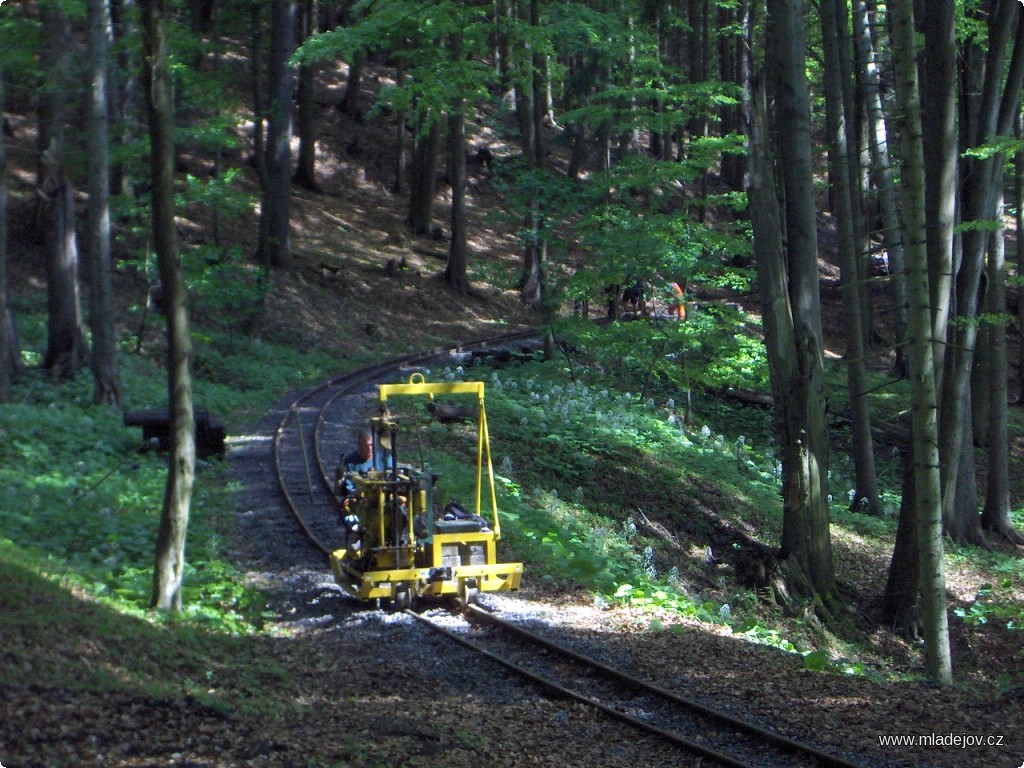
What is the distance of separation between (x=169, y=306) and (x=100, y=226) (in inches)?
392

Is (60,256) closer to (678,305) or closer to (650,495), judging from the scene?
(678,305)

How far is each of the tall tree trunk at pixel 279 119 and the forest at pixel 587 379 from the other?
0.40 feet

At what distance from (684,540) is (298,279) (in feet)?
64.4

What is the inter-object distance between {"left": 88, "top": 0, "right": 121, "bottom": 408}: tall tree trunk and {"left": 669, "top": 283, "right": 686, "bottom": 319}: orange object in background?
10869 mm

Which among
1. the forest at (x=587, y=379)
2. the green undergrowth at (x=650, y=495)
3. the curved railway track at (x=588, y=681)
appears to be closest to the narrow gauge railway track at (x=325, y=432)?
the curved railway track at (x=588, y=681)

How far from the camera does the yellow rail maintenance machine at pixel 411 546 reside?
416 inches

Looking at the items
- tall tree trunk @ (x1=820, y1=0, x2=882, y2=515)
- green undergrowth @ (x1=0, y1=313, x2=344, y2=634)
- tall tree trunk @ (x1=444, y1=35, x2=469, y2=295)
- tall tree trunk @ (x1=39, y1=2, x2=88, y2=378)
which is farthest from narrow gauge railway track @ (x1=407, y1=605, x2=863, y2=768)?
tall tree trunk @ (x1=444, y1=35, x2=469, y2=295)

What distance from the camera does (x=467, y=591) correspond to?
429 inches

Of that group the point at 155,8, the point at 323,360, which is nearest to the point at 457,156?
the point at 323,360

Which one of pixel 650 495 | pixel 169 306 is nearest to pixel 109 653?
pixel 169 306

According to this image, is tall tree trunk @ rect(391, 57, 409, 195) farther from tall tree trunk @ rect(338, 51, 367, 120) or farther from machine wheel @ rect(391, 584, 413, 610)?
machine wheel @ rect(391, 584, 413, 610)

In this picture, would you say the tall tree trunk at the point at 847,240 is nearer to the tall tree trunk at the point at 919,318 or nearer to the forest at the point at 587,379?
the forest at the point at 587,379

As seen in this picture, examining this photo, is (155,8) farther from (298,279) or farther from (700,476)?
(298,279)

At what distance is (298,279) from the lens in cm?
3281
